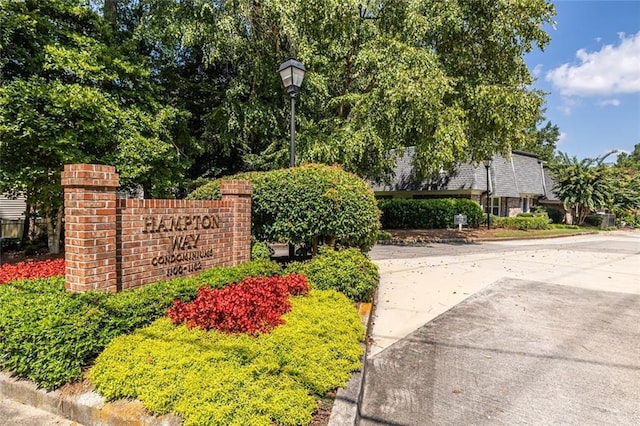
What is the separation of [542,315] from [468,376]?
2.69 m

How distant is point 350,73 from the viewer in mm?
13141

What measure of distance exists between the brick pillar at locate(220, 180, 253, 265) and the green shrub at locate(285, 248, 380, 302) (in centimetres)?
79

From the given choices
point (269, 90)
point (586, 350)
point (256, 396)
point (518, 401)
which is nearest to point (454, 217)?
point (269, 90)

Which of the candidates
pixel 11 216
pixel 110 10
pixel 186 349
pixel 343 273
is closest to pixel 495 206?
pixel 343 273

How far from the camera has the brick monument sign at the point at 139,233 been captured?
3.49 m

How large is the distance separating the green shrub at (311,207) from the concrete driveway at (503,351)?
4.57 feet

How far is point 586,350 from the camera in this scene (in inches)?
161

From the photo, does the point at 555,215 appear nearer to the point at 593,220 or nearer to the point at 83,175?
the point at 593,220

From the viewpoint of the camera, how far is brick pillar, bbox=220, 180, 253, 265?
18.2 ft

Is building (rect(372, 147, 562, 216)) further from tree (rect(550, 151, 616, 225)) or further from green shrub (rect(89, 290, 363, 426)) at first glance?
green shrub (rect(89, 290, 363, 426))

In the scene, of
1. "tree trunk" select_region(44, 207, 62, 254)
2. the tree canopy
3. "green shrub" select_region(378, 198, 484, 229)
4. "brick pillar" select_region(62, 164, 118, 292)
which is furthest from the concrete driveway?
"green shrub" select_region(378, 198, 484, 229)

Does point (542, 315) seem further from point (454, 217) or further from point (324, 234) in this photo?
point (454, 217)

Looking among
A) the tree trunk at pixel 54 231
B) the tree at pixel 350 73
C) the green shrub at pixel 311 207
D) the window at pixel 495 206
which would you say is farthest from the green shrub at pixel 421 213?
the tree trunk at pixel 54 231

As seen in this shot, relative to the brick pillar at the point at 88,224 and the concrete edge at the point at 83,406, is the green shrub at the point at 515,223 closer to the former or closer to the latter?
the brick pillar at the point at 88,224
